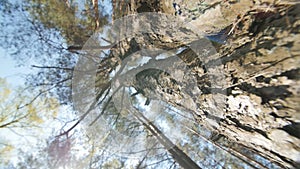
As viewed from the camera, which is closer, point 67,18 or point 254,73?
point 254,73

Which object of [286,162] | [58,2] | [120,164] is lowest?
[120,164]

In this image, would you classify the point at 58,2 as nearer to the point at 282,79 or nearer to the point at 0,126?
the point at 0,126

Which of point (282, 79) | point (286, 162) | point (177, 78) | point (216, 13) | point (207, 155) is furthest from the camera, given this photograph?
point (207, 155)

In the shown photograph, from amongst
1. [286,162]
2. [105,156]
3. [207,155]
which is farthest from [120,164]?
[286,162]

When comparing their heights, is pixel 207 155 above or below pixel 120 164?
above

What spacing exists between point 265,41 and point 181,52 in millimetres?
607

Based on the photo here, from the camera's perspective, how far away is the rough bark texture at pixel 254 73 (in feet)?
1.63

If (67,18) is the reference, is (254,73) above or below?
below

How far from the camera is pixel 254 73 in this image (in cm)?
61

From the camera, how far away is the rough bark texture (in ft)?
1.63

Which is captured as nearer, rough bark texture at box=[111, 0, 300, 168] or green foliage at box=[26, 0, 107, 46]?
rough bark texture at box=[111, 0, 300, 168]

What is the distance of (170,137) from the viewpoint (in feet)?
7.22

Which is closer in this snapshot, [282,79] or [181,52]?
[282,79]

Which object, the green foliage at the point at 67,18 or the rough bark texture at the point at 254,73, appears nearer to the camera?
the rough bark texture at the point at 254,73
